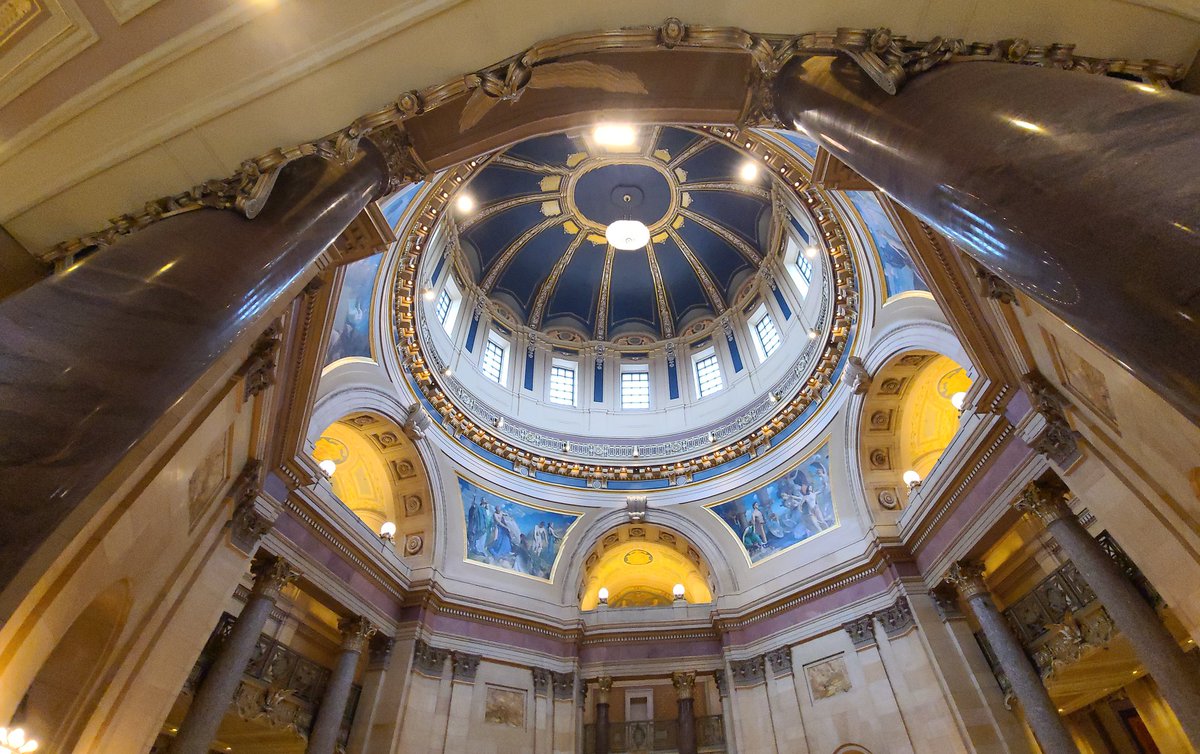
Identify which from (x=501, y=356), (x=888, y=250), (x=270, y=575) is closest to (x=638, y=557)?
(x=501, y=356)

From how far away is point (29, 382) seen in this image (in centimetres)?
245

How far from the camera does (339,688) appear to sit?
36.8ft

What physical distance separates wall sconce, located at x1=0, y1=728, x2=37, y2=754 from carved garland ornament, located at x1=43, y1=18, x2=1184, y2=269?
424 centimetres

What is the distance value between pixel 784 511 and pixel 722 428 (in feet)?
11.6

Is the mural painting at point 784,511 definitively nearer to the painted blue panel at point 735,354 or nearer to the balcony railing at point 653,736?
the balcony railing at point 653,736

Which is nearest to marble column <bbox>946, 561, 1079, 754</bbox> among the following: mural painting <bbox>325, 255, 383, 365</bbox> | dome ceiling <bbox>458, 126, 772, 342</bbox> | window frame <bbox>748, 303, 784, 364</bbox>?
window frame <bbox>748, 303, 784, 364</bbox>

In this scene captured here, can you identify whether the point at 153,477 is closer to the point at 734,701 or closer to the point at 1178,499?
the point at 1178,499

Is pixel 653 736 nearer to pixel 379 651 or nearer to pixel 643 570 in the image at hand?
pixel 643 570

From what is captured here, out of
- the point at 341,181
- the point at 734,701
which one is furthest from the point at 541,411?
the point at 341,181

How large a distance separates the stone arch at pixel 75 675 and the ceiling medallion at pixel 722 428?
8.56 meters

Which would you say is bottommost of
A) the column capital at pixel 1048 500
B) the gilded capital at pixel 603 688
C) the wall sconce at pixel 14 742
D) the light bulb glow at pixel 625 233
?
the wall sconce at pixel 14 742

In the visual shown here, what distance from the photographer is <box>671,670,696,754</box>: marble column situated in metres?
13.9

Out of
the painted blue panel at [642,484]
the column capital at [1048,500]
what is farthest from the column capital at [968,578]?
the painted blue panel at [642,484]

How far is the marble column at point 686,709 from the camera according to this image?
13.9 metres
